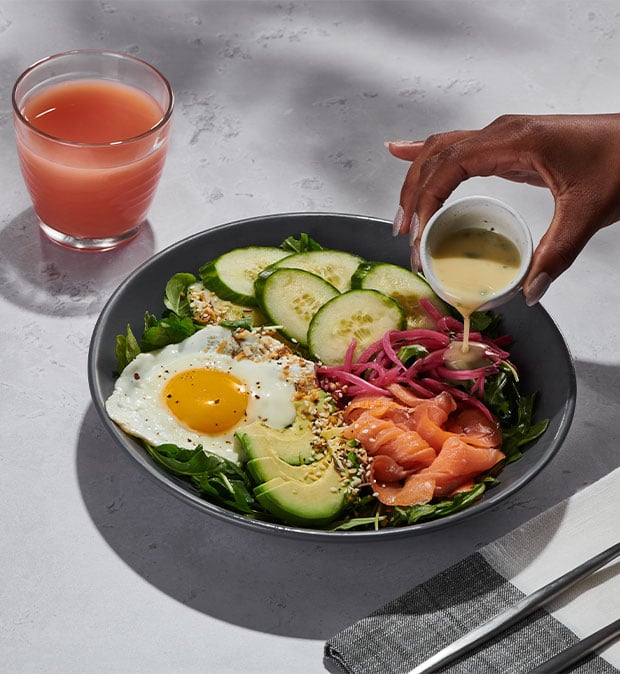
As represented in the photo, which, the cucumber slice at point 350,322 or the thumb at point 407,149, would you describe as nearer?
the cucumber slice at point 350,322

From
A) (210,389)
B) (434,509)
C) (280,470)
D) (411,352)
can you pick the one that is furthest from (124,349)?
(434,509)

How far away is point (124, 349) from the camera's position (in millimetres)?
2672

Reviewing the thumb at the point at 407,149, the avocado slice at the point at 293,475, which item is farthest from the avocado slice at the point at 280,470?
the thumb at the point at 407,149

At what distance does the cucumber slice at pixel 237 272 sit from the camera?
2.90 m

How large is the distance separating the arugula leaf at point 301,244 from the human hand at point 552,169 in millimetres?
369

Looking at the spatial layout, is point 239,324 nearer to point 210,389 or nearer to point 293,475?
→ point 210,389

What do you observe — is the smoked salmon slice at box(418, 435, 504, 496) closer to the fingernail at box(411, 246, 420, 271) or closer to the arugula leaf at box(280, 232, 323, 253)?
the fingernail at box(411, 246, 420, 271)

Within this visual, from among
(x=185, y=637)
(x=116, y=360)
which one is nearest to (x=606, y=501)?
(x=185, y=637)

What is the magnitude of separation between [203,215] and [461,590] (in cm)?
164

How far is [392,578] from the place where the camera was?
2451mm

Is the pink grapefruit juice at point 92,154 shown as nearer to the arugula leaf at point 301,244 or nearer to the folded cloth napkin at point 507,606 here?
the arugula leaf at point 301,244

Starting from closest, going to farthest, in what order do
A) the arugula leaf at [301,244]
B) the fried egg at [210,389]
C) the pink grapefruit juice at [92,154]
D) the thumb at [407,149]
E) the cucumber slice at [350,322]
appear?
1. the fried egg at [210,389]
2. the cucumber slice at [350,322]
3. the pink grapefruit juice at [92,154]
4. the arugula leaf at [301,244]
5. the thumb at [407,149]

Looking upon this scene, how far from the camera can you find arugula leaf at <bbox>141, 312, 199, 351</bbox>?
107 inches

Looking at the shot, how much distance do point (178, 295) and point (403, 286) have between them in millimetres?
645
